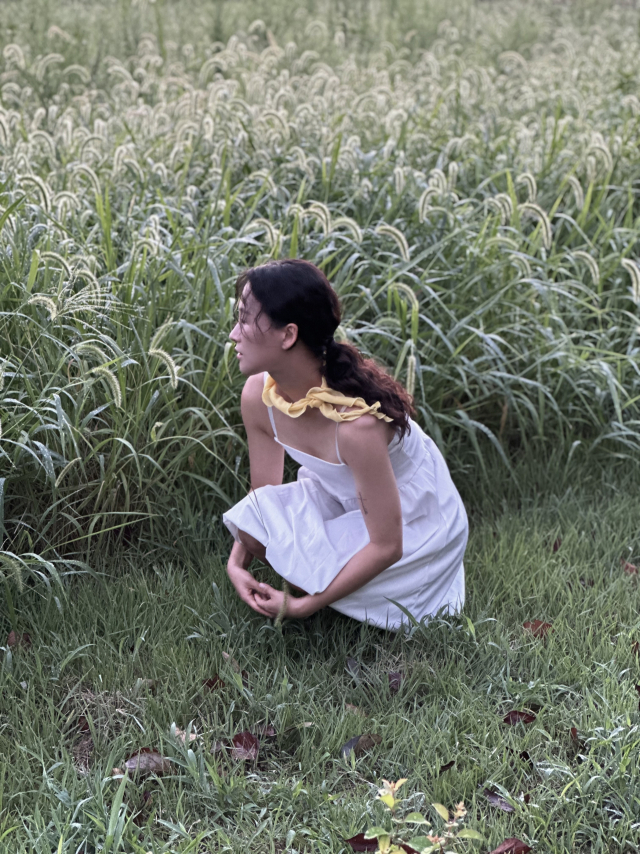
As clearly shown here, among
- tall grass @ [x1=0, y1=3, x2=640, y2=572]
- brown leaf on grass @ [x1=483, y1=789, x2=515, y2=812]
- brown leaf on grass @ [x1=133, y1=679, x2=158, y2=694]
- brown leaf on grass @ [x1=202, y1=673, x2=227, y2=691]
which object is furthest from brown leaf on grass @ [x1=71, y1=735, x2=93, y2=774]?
brown leaf on grass @ [x1=483, y1=789, x2=515, y2=812]

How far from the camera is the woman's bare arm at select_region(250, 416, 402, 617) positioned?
2047 mm

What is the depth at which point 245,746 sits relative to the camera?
6.32 ft

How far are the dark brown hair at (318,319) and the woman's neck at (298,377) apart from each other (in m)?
0.03

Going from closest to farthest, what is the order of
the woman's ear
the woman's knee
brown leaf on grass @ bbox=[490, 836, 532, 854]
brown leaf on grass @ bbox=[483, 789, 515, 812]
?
brown leaf on grass @ bbox=[490, 836, 532, 854], brown leaf on grass @ bbox=[483, 789, 515, 812], the woman's ear, the woman's knee

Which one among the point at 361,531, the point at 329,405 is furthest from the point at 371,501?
the point at 329,405

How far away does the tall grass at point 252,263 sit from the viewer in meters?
2.53

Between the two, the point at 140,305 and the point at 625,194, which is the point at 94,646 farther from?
the point at 625,194

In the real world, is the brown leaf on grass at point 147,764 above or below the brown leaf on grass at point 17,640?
above

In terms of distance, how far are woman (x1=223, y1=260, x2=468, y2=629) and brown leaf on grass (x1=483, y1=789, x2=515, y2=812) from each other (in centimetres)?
53

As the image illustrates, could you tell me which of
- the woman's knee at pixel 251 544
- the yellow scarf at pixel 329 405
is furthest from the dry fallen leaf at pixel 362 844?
the yellow scarf at pixel 329 405

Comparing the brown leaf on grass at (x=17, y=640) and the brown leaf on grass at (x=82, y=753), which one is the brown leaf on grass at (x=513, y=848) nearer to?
the brown leaf on grass at (x=82, y=753)

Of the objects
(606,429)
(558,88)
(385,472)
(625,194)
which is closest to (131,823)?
(385,472)

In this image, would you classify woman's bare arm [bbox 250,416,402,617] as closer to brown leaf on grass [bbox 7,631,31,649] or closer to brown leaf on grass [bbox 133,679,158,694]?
brown leaf on grass [bbox 133,679,158,694]

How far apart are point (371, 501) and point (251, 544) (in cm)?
39
